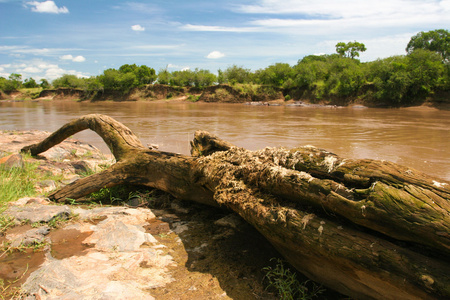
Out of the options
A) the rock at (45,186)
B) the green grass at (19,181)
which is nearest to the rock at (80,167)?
the green grass at (19,181)

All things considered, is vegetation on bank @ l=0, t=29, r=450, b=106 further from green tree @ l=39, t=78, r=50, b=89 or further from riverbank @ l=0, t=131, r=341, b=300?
riverbank @ l=0, t=131, r=341, b=300

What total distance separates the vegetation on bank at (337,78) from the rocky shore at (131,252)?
97.7 feet

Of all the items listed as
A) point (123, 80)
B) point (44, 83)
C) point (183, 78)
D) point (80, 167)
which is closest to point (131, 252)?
point (80, 167)

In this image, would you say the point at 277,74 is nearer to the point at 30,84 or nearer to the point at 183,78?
the point at 183,78

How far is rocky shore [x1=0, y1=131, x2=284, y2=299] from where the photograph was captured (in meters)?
1.98

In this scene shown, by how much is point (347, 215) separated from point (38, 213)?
9.21 ft

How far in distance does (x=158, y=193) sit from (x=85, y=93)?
59.2 metres

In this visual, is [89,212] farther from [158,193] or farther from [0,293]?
[0,293]

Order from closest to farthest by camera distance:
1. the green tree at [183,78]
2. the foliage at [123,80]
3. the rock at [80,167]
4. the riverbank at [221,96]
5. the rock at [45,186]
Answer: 1. the rock at [45,186]
2. the rock at [80,167]
3. the riverbank at [221,96]
4. the green tree at [183,78]
5. the foliage at [123,80]

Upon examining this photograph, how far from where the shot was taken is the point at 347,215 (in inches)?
71.1

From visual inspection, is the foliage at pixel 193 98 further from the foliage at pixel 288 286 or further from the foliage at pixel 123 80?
the foliage at pixel 288 286

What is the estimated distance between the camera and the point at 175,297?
76.1 inches

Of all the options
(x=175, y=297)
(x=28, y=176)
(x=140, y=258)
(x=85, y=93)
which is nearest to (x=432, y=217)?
(x=175, y=297)

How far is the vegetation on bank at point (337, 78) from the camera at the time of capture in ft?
91.1
